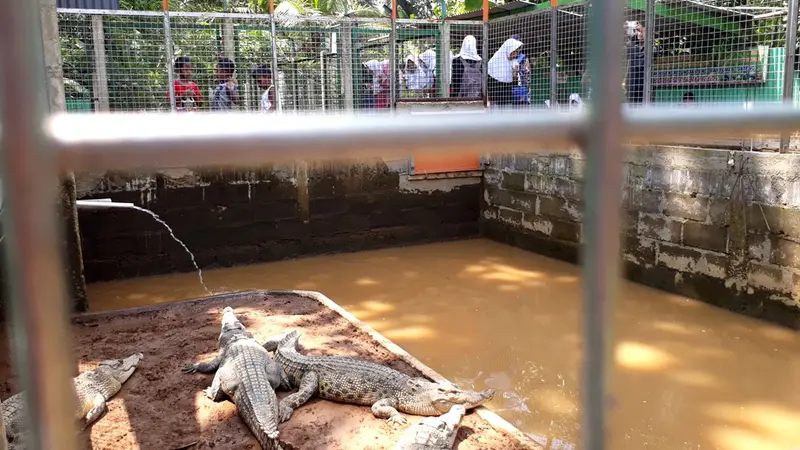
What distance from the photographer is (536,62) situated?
6.61m

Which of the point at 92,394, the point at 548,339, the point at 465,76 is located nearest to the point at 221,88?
the point at 465,76

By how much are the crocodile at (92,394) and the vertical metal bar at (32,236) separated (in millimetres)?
2727

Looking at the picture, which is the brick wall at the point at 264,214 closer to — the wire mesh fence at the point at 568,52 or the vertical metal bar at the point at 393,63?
the vertical metal bar at the point at 393,63

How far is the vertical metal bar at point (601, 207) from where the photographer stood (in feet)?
1.52

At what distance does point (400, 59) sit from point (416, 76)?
0.83ft

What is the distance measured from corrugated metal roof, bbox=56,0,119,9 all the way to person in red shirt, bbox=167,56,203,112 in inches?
69.2

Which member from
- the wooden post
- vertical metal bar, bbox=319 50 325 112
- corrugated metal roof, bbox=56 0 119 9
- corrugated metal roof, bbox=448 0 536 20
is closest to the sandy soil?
the wooden post

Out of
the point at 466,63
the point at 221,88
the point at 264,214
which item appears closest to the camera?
the point at 221,88

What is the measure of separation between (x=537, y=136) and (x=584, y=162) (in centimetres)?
5

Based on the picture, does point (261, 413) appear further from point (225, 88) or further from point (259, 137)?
point (225, 88)

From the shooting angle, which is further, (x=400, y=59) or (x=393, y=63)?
(x=400, y=59)

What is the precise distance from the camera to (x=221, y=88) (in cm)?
611

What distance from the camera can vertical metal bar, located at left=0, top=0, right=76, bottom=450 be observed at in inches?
12.9

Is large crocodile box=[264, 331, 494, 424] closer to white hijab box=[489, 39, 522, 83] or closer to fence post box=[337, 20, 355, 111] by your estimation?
fence post box=[337, 20, 355, 111]
